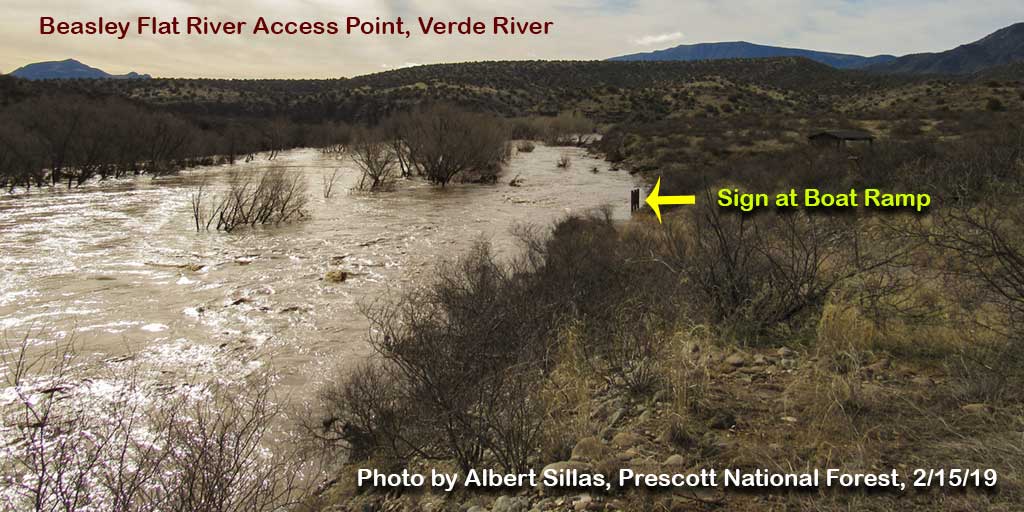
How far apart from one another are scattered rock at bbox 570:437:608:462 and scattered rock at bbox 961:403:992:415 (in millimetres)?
2319

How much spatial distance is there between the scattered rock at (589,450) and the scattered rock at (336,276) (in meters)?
8.55

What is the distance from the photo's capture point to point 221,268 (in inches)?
488

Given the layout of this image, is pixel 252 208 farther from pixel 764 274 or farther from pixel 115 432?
pixel 764 274

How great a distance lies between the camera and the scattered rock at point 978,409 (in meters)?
3.60

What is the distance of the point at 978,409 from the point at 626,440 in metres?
2.22

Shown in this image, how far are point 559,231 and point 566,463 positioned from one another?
9294 millimetres

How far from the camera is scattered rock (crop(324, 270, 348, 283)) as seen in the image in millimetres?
11562

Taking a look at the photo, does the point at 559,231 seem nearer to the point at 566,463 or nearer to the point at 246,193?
the point at 566,463

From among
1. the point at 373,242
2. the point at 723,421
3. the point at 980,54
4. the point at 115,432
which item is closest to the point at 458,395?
the point at 723,421

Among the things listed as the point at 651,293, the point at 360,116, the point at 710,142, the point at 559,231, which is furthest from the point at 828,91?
the point at 651,293

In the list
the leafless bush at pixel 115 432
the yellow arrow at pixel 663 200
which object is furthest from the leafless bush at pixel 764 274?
the leafless bush at pixel 115 432

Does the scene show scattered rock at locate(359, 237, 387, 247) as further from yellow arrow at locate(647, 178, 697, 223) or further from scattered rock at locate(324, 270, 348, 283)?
yellow arrow at locate(647, 178, 697, 223)

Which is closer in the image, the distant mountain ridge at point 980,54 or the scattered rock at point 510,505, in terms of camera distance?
the scattered rock at point 510,505

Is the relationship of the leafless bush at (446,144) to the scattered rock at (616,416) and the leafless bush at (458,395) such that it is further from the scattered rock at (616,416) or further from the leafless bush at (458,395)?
the scattered rock at (616,416)
